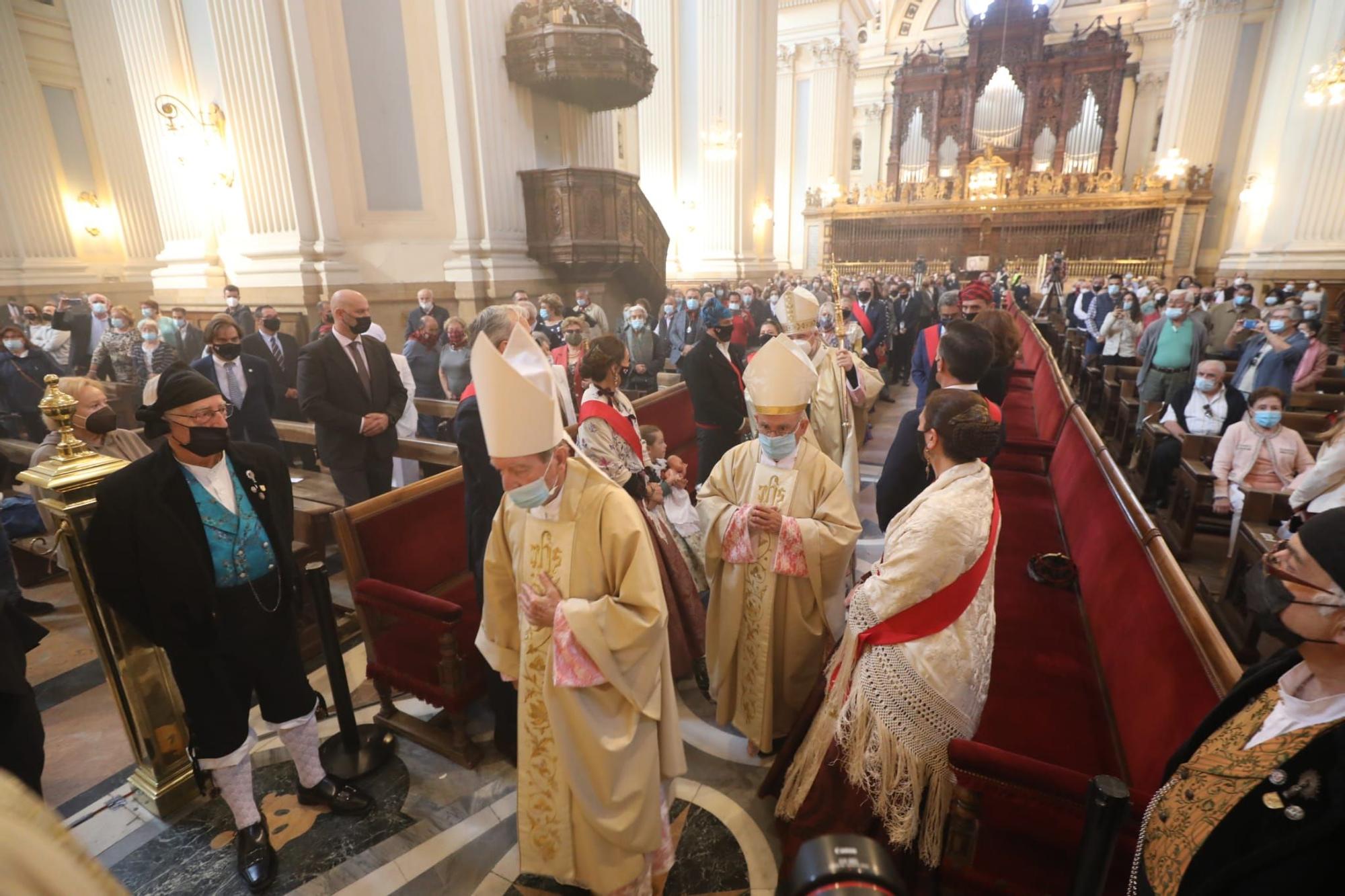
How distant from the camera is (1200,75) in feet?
67.2

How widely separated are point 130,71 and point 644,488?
9.62 meters

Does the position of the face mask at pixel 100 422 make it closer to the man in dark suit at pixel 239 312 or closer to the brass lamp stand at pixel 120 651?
the brass lamp stand at pixel 120 651

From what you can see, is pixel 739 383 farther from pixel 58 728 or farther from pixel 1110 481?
pixel 58 728

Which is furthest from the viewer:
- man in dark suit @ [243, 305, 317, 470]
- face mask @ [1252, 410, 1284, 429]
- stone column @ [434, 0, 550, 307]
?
stone column @ [434, 0, 550, 307]

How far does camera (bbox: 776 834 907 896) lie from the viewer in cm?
54

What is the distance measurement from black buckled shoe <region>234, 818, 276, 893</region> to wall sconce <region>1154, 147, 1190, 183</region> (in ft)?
93.7

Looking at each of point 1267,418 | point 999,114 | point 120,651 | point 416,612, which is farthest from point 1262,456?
point 999,114

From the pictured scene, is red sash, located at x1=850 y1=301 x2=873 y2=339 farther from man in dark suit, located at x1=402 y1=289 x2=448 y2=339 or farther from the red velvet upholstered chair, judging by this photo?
the red velvet upholstered chair

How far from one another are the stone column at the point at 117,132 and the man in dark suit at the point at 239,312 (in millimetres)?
6088

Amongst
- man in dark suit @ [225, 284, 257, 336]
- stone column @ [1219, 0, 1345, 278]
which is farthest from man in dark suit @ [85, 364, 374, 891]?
stone column @ [1219, 0, 1345, 278]

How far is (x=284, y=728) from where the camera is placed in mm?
2531

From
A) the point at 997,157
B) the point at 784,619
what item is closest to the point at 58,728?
the point at 784,619

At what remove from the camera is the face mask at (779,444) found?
8.65 feet

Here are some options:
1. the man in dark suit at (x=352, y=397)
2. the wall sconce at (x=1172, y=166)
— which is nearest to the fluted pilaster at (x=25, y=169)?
the man in dark suit at (x=352, y=397)
